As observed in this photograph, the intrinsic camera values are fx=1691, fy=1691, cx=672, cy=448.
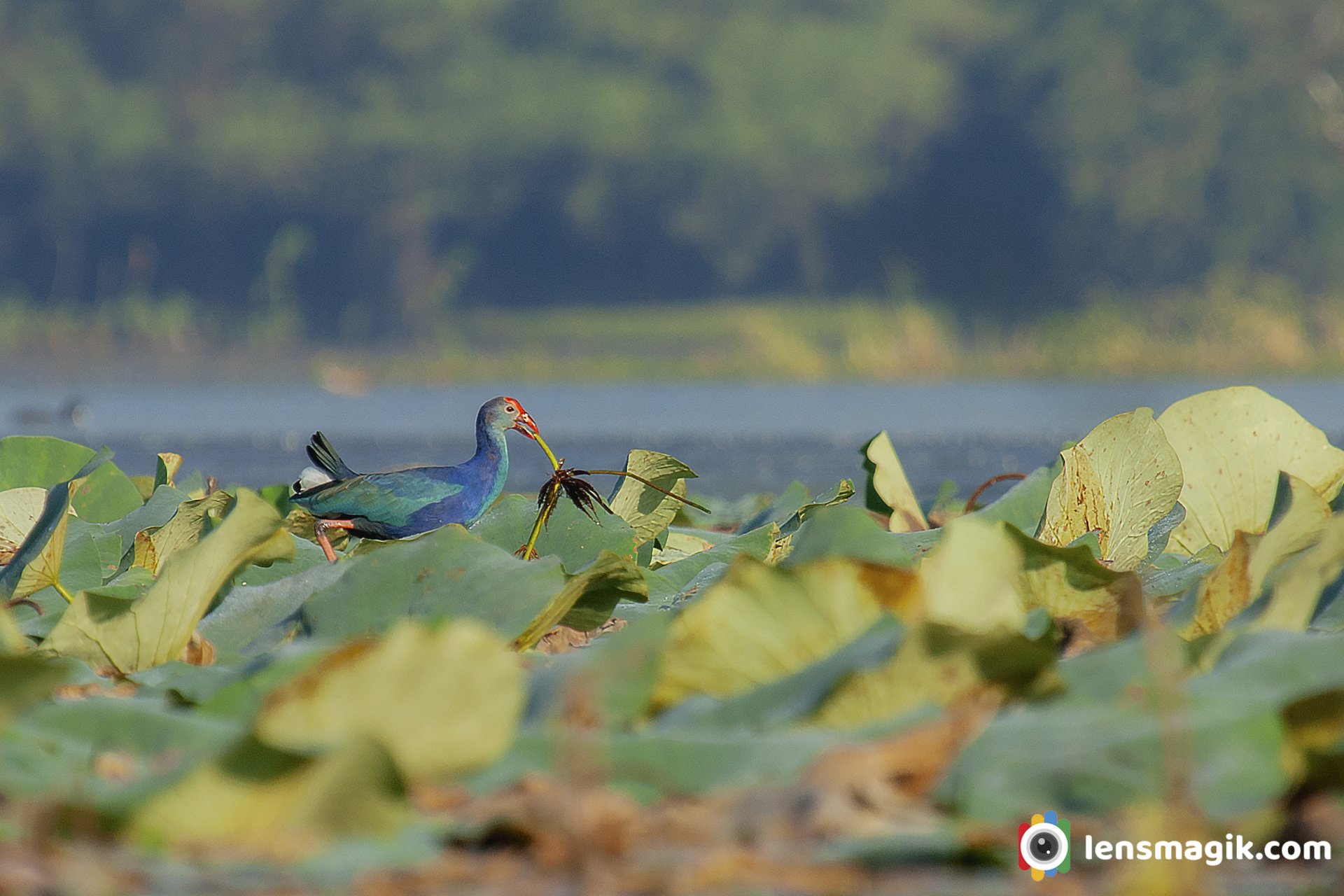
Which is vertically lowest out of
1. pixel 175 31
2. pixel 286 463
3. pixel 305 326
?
pixel 305 326

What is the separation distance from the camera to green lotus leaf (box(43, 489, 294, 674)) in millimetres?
1643

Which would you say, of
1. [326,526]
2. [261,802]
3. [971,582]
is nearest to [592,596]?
[971,582]

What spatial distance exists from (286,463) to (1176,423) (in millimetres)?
7946

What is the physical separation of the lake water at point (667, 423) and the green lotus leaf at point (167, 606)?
509 centimetres

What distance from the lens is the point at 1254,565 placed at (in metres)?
1.68

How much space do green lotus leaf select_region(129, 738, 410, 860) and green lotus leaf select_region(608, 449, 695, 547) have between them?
4.51 ft

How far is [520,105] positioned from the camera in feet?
157

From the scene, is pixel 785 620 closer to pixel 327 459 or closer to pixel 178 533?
pixel 178 533

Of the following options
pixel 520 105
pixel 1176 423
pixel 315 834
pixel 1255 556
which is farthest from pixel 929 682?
pixel 520 105

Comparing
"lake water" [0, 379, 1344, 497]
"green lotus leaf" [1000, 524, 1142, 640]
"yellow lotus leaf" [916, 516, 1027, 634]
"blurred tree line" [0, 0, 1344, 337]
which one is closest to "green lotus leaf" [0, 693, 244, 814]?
"yellow lotus leaf" [916, 516, 1027, 634]

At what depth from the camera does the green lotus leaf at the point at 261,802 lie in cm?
105

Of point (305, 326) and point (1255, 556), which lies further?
point (305, 326)

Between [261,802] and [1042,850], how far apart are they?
0.50 meters

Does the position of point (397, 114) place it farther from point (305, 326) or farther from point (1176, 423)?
point (1176, 423)
